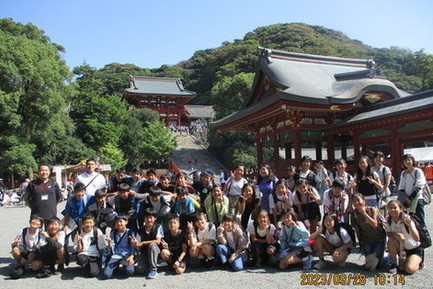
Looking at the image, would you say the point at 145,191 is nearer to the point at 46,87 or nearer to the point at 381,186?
the point at 381,186

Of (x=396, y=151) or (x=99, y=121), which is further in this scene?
Answer: (x=99, y=121)

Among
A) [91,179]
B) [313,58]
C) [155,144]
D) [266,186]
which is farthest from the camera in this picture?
[155,144]

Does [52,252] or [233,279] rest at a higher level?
[52,252]

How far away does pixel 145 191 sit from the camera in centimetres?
615

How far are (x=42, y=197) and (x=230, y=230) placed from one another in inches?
117

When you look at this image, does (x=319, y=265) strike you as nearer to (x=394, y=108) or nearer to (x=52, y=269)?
(x=52, y=269)

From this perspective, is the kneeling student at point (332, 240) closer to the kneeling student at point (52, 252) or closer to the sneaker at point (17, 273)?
the kneeling student at point (52, 252)

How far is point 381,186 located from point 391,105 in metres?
7.37

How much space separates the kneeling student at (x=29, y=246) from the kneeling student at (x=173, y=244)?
175 centimetres

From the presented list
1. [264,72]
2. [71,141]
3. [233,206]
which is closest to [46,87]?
[71,141]

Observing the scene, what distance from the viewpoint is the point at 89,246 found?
16.2 ft

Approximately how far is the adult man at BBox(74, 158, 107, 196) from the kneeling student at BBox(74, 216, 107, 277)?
0.94 m

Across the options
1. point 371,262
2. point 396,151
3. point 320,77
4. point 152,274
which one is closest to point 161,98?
point 320,77

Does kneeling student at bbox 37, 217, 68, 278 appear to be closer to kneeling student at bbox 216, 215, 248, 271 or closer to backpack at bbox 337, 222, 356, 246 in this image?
kneeling student at bbox 216, 215, 248, 271
